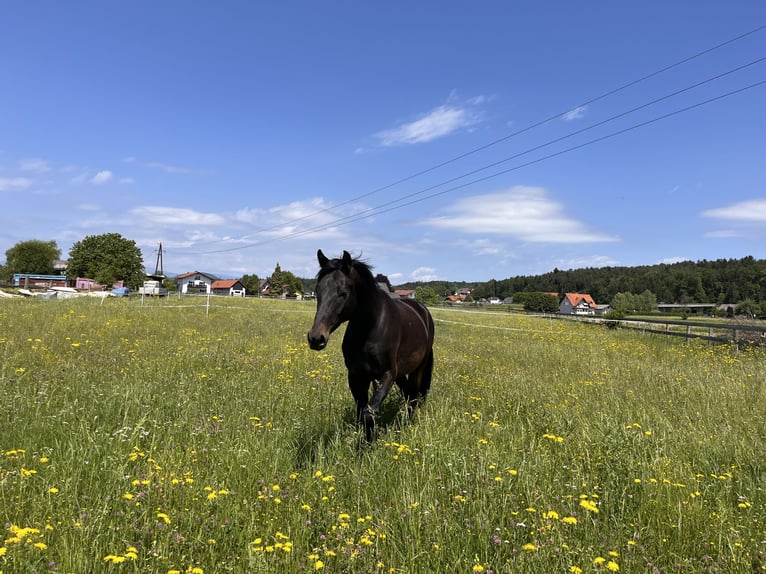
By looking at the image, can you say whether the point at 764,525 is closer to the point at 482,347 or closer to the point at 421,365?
the point at 421,365

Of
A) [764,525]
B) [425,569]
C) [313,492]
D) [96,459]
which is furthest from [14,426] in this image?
[764,525]

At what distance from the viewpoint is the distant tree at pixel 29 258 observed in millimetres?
99562

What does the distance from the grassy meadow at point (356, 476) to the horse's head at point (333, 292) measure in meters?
1.27

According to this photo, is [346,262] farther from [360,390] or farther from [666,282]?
[666,282]

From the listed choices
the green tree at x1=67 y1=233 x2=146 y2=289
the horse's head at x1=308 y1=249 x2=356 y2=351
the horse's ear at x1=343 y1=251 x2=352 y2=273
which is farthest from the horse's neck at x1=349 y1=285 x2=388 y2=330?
the green tree at x1=67 y1=233 x2=146 y2=289

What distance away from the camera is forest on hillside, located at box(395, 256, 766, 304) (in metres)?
120

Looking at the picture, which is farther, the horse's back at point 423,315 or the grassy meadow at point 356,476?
the horse's back at point 423,315

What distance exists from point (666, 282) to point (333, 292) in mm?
163059

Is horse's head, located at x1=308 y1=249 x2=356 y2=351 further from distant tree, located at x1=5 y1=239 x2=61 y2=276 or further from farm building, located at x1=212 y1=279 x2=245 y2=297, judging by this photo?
farm building, located at x1=212 y1=279 x2=245 y2=297

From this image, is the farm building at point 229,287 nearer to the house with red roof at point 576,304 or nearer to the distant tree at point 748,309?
the house with red roof at point 576,304

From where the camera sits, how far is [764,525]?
3041mm

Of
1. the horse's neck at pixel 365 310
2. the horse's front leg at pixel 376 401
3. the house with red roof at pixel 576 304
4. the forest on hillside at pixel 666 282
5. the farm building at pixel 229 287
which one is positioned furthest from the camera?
the farm building at pixel 229 287

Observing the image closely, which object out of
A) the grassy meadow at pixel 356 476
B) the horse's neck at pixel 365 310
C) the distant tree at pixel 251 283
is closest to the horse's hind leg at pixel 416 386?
the grassy meadow at pixel 356 476

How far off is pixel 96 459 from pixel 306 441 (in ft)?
6.47
